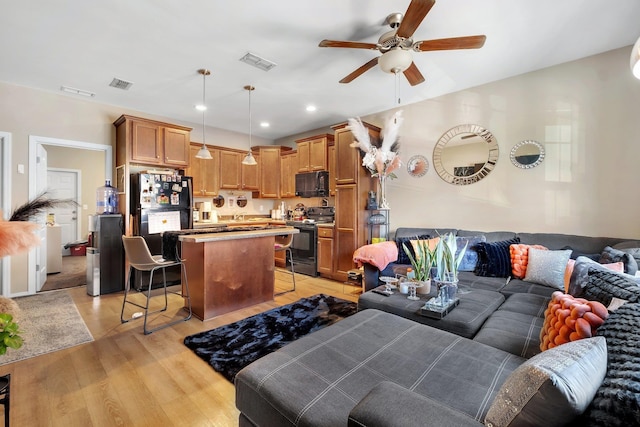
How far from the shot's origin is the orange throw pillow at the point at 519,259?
2830 mm

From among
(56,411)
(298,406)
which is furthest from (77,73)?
(298,406)

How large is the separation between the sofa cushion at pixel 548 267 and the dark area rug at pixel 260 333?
1.84 m

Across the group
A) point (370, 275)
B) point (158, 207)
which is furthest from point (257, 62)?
point (370, 275)

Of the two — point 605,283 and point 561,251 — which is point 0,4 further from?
point 561,251

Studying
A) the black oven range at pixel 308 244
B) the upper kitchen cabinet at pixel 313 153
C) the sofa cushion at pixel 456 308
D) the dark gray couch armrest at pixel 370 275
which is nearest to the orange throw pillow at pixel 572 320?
the sofa cushion at pixel 456 308

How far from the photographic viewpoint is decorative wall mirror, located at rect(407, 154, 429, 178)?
417 centimetres

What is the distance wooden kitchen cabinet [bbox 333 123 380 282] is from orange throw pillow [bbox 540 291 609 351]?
3037mm

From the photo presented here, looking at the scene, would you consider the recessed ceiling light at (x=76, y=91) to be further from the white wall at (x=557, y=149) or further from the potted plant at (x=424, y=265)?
the white wall at (x=557, y=149)

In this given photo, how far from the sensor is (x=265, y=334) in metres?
2.59

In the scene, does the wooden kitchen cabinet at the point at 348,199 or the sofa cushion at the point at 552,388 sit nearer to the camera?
the sofa cushion at the point at 552,388

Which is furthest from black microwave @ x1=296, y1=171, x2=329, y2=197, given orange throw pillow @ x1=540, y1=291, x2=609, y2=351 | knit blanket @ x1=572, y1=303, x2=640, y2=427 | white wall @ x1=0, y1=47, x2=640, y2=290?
knit blanket @ x1=572, y1=303, x2=640, y2=427

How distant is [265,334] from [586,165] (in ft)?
12.3

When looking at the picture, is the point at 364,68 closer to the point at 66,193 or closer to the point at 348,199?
the point at 348,199

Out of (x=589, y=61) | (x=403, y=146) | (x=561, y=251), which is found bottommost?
(x=561, y=251)
